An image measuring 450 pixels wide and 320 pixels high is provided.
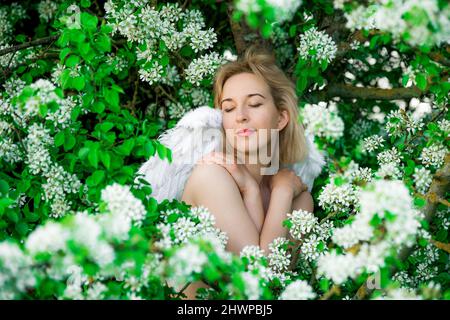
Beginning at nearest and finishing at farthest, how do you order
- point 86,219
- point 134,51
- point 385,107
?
point 86,219 → point 134,51 → point 385,107

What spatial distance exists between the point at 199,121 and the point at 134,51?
2.31 ft

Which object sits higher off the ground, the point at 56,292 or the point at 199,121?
the point at 199,121

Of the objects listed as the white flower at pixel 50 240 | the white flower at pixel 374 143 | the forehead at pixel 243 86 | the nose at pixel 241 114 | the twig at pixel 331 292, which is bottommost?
the twig at pixel 331 292

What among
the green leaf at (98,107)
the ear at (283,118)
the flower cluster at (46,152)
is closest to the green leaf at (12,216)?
the flower cluster at (46,152)

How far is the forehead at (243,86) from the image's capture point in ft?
12.4

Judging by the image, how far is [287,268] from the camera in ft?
11.3

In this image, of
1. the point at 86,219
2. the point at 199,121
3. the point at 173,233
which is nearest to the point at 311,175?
the point at 199,121

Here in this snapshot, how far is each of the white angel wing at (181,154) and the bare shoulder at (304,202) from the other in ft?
1.77

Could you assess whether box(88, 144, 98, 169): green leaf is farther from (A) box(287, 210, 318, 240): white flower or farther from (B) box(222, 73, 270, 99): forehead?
(B) box(222, 73, 270, 99): forehead

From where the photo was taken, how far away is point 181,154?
377cm

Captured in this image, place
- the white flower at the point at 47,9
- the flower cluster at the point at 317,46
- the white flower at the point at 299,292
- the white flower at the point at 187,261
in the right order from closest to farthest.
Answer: the white flower at the point at 187,261, the white flower at the point at 299,292, the flower cluster at the point at 317,46, the white flower at the point at 47,9

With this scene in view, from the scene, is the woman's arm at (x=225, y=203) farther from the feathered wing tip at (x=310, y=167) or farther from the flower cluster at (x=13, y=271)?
the flower cluster at (x=13, y=271)

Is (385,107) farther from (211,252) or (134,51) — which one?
(211,252)

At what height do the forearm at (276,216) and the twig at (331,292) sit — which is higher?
the forearm at (276,216)
